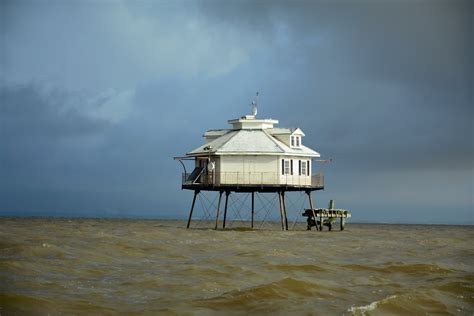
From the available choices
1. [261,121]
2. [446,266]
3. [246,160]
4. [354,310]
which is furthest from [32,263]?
[261,121]

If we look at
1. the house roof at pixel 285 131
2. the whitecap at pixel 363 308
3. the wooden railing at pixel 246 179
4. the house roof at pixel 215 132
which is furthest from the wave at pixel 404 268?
the house roof at pixel 215 132

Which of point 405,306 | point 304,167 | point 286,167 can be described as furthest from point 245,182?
point 405,306

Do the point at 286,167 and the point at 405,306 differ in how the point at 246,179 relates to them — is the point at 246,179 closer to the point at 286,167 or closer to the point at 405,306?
the point at 286,167

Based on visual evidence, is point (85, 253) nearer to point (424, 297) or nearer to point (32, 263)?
point (32, 263)

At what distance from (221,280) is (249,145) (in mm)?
28980

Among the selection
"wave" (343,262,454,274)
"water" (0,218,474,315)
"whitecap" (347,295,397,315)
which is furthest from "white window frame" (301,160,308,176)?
"whitecap" (347,295,397,315)

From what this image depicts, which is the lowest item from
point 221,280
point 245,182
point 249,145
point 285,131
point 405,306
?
point 405,306

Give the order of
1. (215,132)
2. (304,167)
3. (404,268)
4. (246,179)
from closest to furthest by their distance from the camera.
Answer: (404,268) < (246,179) < (304,167) < (215,132)

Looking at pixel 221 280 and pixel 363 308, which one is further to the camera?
pixel 221 280

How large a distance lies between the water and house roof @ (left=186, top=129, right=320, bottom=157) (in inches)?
617

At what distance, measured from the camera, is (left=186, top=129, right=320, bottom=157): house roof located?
52.0m

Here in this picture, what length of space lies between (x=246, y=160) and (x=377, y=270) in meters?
23.8

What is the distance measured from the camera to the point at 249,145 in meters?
52.8

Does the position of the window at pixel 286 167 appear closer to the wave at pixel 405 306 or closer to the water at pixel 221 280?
the water at pixel 221 280
